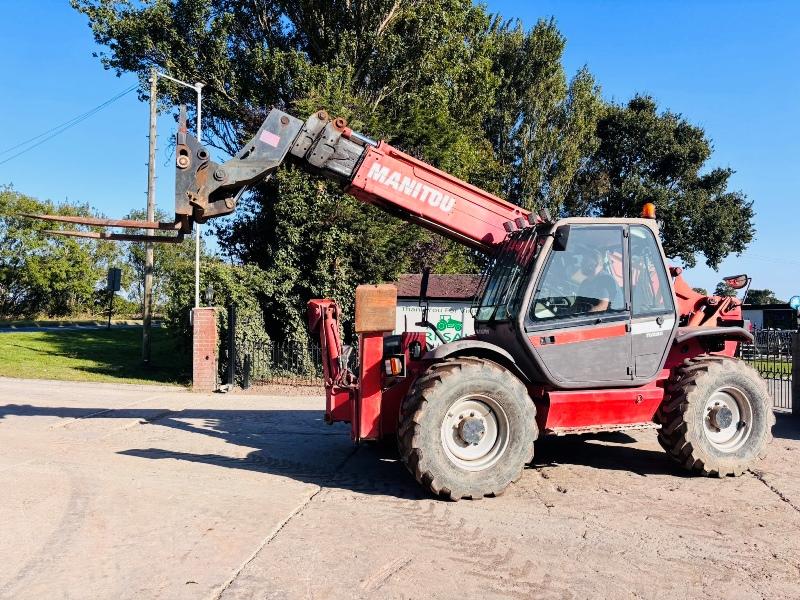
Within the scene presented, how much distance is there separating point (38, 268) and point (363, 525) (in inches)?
2077

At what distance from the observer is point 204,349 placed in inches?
617

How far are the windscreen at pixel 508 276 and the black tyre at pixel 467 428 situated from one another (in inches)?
32.5

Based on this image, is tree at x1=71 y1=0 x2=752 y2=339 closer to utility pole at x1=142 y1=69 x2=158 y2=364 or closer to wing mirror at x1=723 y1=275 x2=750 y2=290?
utility pole at x1=142 y1=69 x2=158 y2=364

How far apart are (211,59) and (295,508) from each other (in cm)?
1860

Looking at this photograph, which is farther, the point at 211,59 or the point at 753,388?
the point at 211,59

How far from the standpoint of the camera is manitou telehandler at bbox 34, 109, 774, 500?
19.8ft

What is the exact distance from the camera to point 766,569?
14.4 ft

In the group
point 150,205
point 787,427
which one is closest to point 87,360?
point 150,205

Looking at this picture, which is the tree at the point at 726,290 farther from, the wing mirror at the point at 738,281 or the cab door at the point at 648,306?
the cab door at the point at 648,306

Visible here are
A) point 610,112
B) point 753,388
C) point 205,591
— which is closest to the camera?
point 205,591

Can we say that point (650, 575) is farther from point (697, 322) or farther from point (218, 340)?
point (218, 340)

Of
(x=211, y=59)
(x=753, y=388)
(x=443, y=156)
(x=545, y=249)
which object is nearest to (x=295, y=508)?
(x=545, y=249)

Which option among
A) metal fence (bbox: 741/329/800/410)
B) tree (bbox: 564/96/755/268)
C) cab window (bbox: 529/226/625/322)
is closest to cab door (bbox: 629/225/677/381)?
cab window (bbox: 529/226/625/322)

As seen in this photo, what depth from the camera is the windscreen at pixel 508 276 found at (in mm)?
6566
